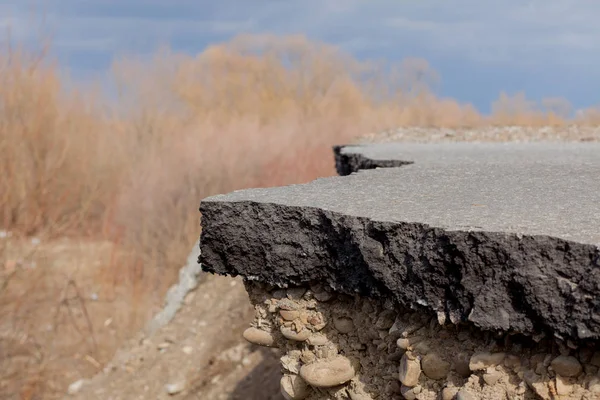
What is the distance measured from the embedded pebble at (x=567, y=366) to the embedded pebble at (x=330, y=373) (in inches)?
22.3

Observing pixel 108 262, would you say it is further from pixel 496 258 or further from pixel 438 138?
pixel 496 258

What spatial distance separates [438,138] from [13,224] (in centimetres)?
441

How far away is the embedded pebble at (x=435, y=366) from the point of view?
1577 mm

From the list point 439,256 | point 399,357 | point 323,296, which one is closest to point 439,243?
point 439,256

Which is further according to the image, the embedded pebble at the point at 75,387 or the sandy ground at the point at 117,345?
the embedded pebble at the point at 75,387

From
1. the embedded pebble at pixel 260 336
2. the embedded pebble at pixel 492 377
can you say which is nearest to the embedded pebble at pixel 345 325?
the embedded pebble at pixel 260 336

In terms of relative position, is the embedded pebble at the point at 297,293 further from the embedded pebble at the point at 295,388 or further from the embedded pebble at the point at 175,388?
the embedded pebble at the point at 175,388

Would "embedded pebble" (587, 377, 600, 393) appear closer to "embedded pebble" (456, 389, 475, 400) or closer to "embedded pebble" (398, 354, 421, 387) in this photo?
"embedded pebble" (456, 389, 475, 400)

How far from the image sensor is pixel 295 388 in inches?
76.3

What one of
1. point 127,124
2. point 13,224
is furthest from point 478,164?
point 127,124

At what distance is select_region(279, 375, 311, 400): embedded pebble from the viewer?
193 cm

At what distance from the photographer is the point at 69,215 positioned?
26.1 feet

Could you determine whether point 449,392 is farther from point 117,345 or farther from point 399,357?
point 117,345

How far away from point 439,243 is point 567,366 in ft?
1.11
